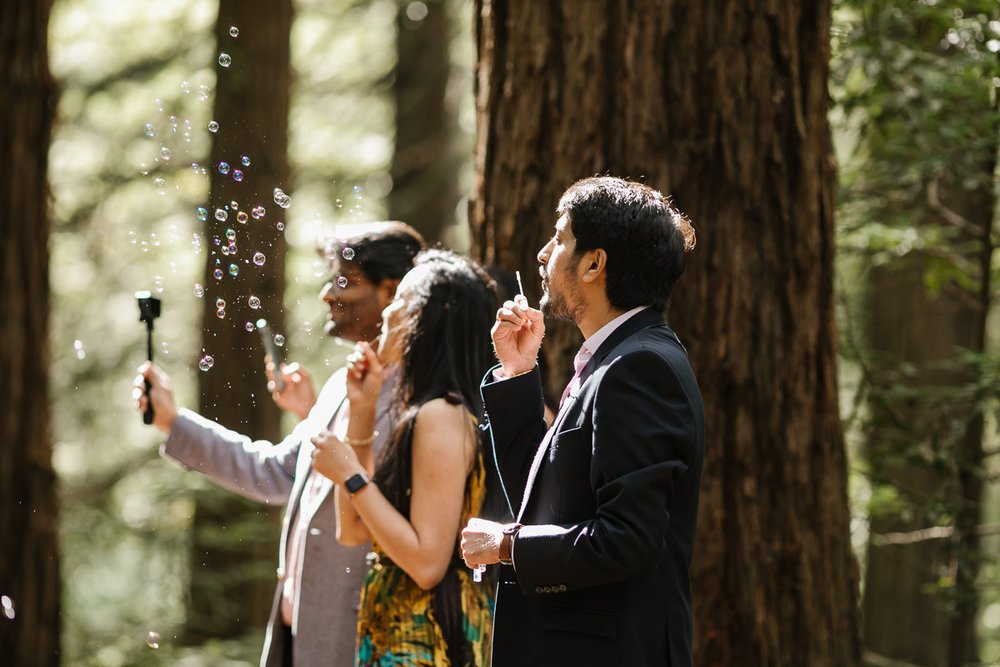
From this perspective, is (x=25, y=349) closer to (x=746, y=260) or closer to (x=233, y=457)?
(x=233, y=457)

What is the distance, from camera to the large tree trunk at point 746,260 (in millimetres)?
4031

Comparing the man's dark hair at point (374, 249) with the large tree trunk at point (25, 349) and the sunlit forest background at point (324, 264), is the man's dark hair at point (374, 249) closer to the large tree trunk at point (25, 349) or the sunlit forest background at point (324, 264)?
the sunlit forest background at point (324, 264)

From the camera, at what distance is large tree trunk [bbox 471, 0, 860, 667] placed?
13.2 feet

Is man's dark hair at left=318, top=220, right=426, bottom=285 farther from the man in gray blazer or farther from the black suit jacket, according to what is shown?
the black suit jacket

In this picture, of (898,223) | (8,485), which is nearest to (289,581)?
(8,485)

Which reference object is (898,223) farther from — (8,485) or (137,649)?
(137,649)

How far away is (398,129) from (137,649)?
19.1 feet

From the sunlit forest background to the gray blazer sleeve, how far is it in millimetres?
501

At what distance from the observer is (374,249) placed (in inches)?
149

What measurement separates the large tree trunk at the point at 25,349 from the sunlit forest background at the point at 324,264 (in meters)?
0.19

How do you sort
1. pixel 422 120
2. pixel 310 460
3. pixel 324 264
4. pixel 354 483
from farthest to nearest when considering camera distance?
pixel 422 120
pixel 324 264
pixel 310 460
pixel 354 483

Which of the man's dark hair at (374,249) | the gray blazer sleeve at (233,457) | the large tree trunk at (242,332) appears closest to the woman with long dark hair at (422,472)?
the man's dark hair at (374,249)

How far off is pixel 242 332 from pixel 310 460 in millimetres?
5004

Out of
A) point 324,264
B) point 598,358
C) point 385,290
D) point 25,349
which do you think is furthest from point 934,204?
point 25,349
